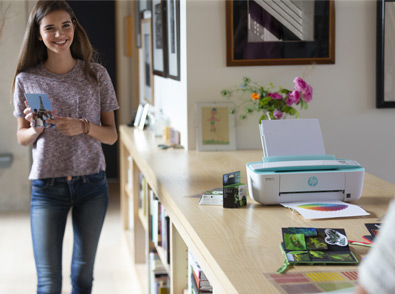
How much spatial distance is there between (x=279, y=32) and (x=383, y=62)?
0.59 m

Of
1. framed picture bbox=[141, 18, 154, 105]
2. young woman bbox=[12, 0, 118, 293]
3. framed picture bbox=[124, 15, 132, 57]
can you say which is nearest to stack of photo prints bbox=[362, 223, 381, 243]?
young woman bbox=[12, 0, 118, 293]

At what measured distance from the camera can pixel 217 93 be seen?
Result: 3363 millimetres

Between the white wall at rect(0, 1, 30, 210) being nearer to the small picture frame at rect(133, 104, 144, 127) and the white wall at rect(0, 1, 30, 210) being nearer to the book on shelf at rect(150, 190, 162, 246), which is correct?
the small picture frame at rect(133, 104, 144, 127)

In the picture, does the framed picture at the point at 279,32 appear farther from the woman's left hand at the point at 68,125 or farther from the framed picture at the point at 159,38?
the woman's left hand at the point at 68,125

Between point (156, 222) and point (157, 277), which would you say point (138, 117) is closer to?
point (156, 222)

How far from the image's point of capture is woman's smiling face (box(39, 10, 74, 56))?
249 cm

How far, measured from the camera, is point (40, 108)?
2412 millimetres

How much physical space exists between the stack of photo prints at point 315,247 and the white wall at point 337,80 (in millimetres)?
1787

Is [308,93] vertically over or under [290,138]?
over

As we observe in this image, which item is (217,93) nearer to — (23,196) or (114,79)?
(23,196)

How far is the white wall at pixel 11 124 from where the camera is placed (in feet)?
17.9

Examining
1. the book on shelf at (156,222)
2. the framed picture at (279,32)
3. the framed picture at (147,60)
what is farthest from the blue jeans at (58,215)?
the framed picture at (147,60)

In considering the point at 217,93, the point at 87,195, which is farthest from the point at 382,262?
the point at 217,93

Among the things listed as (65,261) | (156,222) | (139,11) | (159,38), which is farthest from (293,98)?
(139,11)
